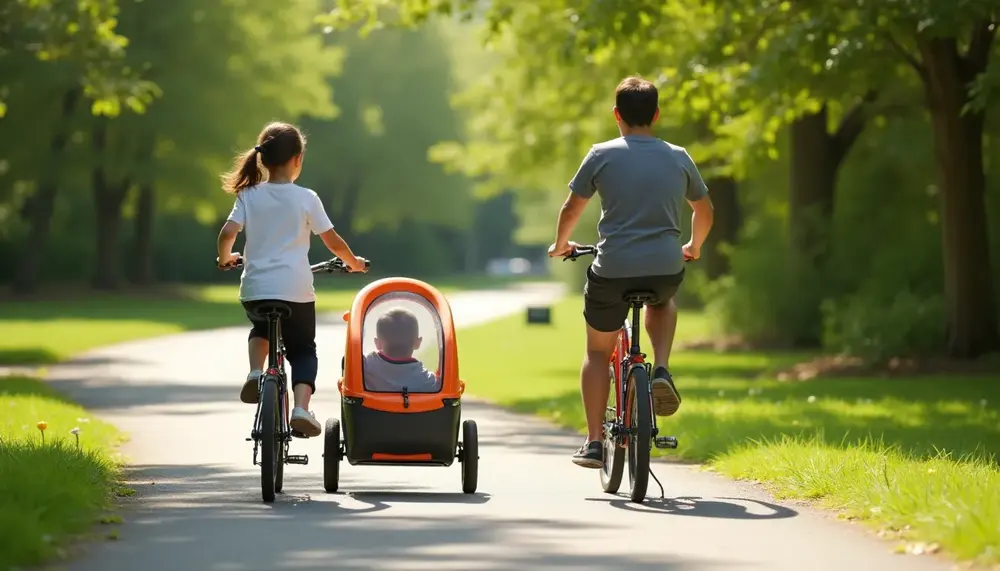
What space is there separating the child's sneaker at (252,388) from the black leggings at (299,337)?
0.24m

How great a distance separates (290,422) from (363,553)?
2.06 metres

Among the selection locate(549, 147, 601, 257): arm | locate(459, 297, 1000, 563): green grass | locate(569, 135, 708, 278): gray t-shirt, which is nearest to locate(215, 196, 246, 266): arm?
locate(549, 147, 601, 257): arm

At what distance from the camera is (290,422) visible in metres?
9.24

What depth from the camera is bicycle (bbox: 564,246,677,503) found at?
9.05m

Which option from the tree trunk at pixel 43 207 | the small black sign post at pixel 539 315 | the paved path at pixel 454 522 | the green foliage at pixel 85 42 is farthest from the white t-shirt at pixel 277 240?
the tree trunk at pixel 43 207

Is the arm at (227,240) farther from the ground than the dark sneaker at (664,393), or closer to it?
farther from the ground

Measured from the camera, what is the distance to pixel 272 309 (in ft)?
30.7

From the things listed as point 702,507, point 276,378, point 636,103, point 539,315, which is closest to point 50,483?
point 276,378

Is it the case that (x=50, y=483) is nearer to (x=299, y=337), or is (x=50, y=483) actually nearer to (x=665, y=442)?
(x=299, y=337)

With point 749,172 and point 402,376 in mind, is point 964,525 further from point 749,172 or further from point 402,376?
point 749,172

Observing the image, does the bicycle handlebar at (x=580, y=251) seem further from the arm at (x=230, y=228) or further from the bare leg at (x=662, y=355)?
the arm at (x=230, y=228)

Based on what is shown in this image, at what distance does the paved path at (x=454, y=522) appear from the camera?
713 cm

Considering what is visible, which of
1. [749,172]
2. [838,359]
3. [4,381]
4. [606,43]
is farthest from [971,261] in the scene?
[4,381]

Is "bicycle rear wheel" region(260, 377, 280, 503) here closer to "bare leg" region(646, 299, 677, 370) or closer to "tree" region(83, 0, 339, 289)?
"bare leg" region(646, 299, 677, 370)
